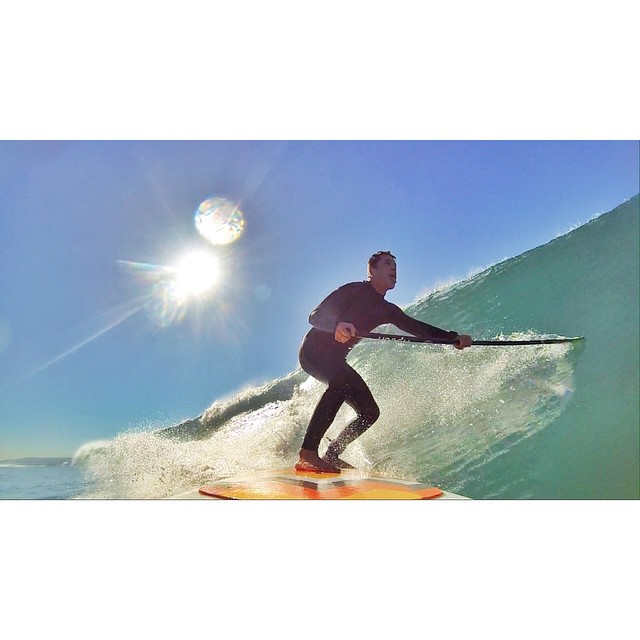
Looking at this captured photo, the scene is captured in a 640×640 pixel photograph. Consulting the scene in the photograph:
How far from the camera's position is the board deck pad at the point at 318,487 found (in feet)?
8.47

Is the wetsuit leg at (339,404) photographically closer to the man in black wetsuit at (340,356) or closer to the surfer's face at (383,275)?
the man in black wetsuit at (340,356)

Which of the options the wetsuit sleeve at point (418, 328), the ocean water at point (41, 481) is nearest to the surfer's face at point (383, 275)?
the wetsuit sleeve at point (418, 328)

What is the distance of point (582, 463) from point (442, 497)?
0.90 m

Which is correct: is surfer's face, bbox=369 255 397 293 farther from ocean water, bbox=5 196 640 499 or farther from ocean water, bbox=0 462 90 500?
ocean water, bbox=0 462 90 500

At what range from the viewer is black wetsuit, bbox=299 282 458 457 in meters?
2.87

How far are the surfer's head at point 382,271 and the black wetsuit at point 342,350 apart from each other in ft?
0.26

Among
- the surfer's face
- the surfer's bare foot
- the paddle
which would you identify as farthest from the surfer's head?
the surfer's bare foot

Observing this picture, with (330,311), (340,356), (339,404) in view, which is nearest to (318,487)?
(339,404)

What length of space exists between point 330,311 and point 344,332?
0.20 meters

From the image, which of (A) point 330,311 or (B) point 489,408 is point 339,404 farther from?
(B) point 489,408

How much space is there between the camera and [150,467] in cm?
302

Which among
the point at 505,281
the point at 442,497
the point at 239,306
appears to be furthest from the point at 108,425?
the point at 505,281

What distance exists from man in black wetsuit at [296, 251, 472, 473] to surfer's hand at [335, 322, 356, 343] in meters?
0.07

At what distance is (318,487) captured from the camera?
8.68ft
